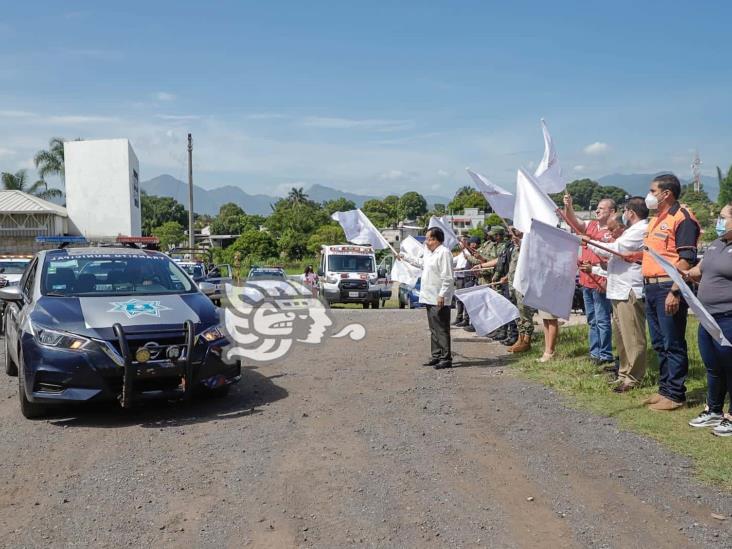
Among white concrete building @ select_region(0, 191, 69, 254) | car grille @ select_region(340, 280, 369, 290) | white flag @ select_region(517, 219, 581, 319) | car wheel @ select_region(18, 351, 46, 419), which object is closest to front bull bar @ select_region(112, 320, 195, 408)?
car wheel @ select_region(18, 351, 46, 419)

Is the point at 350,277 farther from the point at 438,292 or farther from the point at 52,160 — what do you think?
the point at 52,160

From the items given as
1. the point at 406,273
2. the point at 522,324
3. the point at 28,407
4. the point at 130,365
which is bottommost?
the point at 28,407

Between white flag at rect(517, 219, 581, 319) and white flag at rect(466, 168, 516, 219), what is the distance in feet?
6.33

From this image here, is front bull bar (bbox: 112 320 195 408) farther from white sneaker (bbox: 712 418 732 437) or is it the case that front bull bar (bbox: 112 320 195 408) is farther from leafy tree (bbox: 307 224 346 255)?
leafy tree (bbox: 307 224 346 255)

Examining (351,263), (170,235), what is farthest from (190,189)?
(170,235)

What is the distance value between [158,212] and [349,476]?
112 metres

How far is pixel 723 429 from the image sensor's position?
5910mm

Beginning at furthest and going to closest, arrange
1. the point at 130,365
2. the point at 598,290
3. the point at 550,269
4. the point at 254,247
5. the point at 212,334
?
the point at 254,247, the point at 598,290, the point at 550,269, the point at 212,334, the point at 130,365

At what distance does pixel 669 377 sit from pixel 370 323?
814 cm

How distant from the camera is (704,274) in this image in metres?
6.11

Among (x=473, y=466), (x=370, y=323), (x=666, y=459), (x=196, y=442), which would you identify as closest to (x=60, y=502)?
(x=196, y=442)

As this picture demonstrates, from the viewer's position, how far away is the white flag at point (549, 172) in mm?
8367

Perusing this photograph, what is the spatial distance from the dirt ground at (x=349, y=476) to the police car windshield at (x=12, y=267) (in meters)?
9.39

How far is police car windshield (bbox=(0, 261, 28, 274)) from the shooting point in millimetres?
16242
